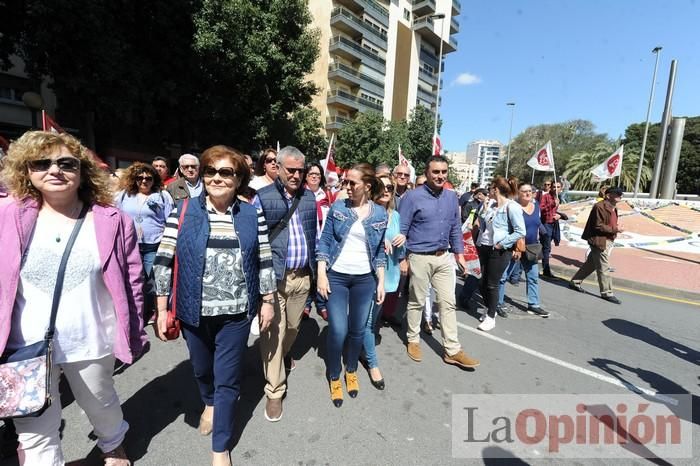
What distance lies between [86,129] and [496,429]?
16578mm

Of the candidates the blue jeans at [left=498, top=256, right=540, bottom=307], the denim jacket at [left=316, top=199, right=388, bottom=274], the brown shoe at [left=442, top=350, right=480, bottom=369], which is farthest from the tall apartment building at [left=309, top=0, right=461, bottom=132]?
the brown shoe at [left=442, top=350, right=480, bottom=369]

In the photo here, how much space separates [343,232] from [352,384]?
4.25ft

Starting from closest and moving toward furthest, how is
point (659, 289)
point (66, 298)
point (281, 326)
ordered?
point (66, 298) → point (281, 326) → point (659, 289)

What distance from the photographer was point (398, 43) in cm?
4159

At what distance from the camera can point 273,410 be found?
2541 millimetres

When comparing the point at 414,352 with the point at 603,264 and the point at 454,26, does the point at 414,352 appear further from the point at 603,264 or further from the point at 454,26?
the point at 454,26

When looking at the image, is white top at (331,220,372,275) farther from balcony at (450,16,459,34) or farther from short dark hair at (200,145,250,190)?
balcony at (450,16,459,34)

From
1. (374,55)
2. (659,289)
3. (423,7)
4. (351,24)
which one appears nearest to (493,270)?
(659,289)

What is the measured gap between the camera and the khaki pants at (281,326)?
8.54 ft

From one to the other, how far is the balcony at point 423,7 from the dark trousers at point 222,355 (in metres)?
50.0

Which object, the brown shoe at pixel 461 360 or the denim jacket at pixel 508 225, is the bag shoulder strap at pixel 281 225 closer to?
the brown shoe at pixel 461 360

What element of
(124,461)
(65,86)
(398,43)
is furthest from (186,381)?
(398,43)

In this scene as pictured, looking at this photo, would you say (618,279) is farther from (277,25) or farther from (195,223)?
(277,25)

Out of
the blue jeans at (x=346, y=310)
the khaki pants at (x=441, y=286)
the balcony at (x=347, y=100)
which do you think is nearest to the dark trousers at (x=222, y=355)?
the blue jeans at (x=346, y=310)
